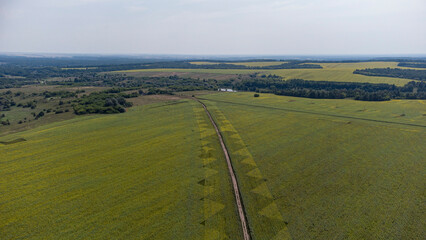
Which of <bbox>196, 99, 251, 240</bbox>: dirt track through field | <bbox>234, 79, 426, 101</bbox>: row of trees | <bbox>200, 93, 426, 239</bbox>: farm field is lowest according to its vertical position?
<bbox>196, 99, 251, 240</bbox>: dirt track through field

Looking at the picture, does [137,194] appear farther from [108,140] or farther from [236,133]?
[236,133]

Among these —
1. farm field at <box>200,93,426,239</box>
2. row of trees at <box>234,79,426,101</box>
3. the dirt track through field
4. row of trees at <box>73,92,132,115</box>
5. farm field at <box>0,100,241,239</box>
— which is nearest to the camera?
the dirt track through field

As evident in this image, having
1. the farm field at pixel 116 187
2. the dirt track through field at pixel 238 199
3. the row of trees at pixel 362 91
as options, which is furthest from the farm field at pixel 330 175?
the row of trees at pixel 362 91

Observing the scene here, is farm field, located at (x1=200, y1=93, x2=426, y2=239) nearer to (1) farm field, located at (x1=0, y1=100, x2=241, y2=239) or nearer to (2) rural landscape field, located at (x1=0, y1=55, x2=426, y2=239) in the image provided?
(2) rural landscape field, located at (x1=0, y1=55, x2=426, y2=239)

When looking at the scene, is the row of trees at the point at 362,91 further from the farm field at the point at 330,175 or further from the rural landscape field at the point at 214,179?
the rural landscape field at the point at 214,179

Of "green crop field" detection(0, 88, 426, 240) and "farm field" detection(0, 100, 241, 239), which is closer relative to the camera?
"farm field" detection(0, 100, 241, 239)

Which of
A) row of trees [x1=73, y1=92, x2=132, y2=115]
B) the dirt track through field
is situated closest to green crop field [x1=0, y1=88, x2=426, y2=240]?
the dirt track through field

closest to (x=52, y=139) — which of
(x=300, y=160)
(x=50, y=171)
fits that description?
(x=50, y=171)

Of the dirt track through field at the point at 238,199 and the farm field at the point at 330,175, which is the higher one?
the farm field at the point at 330,175
